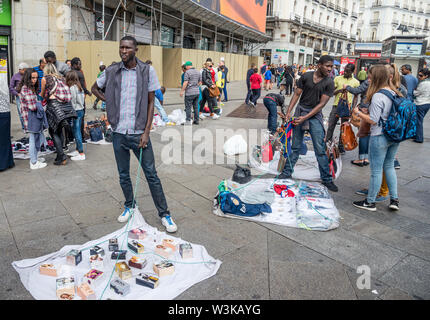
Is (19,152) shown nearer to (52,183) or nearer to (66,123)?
(66,123)

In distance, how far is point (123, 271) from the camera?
2.86 meters

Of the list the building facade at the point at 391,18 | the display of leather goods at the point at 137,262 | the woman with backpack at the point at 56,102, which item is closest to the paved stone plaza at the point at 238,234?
the display of leather goods at the point at 137,262

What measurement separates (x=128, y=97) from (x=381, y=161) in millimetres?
3162

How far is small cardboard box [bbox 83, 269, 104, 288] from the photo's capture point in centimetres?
278

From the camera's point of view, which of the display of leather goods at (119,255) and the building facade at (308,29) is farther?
the building facade at (308,29)

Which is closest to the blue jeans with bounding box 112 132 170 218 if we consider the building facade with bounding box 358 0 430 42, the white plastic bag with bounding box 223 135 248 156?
the white plastic bag with bounding box 223 135 248 156

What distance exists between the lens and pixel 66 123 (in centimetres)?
582

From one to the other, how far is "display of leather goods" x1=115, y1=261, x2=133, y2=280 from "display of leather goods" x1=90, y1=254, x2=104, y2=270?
172 millimetres

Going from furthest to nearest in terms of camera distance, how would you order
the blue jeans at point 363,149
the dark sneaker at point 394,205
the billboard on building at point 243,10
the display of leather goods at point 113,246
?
the billboard on building at point 243,10, the blue jeans at point 363,149, the dark sneaker at point 394,205, the display of leather goods at point 113,246

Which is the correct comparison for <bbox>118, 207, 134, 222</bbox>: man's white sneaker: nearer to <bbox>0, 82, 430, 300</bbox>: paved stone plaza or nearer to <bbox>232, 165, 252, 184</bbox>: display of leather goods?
<bbox>0, 82, 430, 300</bbox>: paved stone plaza

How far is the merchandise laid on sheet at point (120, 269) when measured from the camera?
2684 mm

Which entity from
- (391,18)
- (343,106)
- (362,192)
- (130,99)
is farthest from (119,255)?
(391,18)

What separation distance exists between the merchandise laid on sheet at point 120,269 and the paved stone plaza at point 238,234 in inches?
5.1

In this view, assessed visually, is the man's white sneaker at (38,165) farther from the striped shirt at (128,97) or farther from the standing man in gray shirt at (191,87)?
the standing man in gray shirt at (191,87)
